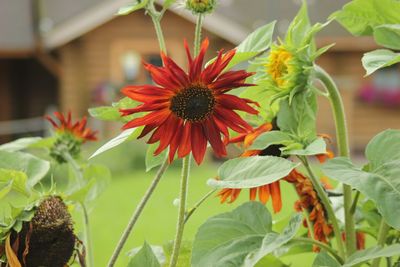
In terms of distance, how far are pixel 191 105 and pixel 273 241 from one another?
0.39 feet

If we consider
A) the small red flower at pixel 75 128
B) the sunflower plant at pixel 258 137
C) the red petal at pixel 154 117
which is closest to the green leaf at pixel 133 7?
the sunflower plant at pixel 258 137

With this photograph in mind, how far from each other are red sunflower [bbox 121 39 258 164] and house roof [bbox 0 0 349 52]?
19.8 ft

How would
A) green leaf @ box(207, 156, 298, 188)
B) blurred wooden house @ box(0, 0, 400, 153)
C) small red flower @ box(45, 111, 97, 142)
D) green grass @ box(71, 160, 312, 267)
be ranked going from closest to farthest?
green leaf @ box(207, 156, 298, 188) < small red flower @ box(45, 111, 97, 142) < green grass @ box(71, 160, 312, 267) < blurred wooden house @ box(0, 0, 400, 153)

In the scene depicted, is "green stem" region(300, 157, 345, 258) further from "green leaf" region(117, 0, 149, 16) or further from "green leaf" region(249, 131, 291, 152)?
"green leaf" region(117, 0, 149, 16)

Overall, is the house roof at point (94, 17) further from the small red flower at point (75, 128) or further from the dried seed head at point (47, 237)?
the dried seed head at point (47, 237)

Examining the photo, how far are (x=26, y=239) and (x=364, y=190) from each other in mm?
250

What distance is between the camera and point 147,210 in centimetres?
491

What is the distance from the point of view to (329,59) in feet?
27.1

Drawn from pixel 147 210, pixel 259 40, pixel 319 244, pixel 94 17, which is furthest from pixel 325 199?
pixel 94 17

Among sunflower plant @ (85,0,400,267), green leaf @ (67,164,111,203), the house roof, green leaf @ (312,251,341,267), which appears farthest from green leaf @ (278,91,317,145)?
the house roof

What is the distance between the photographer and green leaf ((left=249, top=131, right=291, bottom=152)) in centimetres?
65

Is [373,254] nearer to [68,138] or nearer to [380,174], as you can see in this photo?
[380,174]

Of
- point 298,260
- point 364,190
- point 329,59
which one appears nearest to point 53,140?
point 364,190

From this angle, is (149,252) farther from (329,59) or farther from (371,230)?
(329,59)
